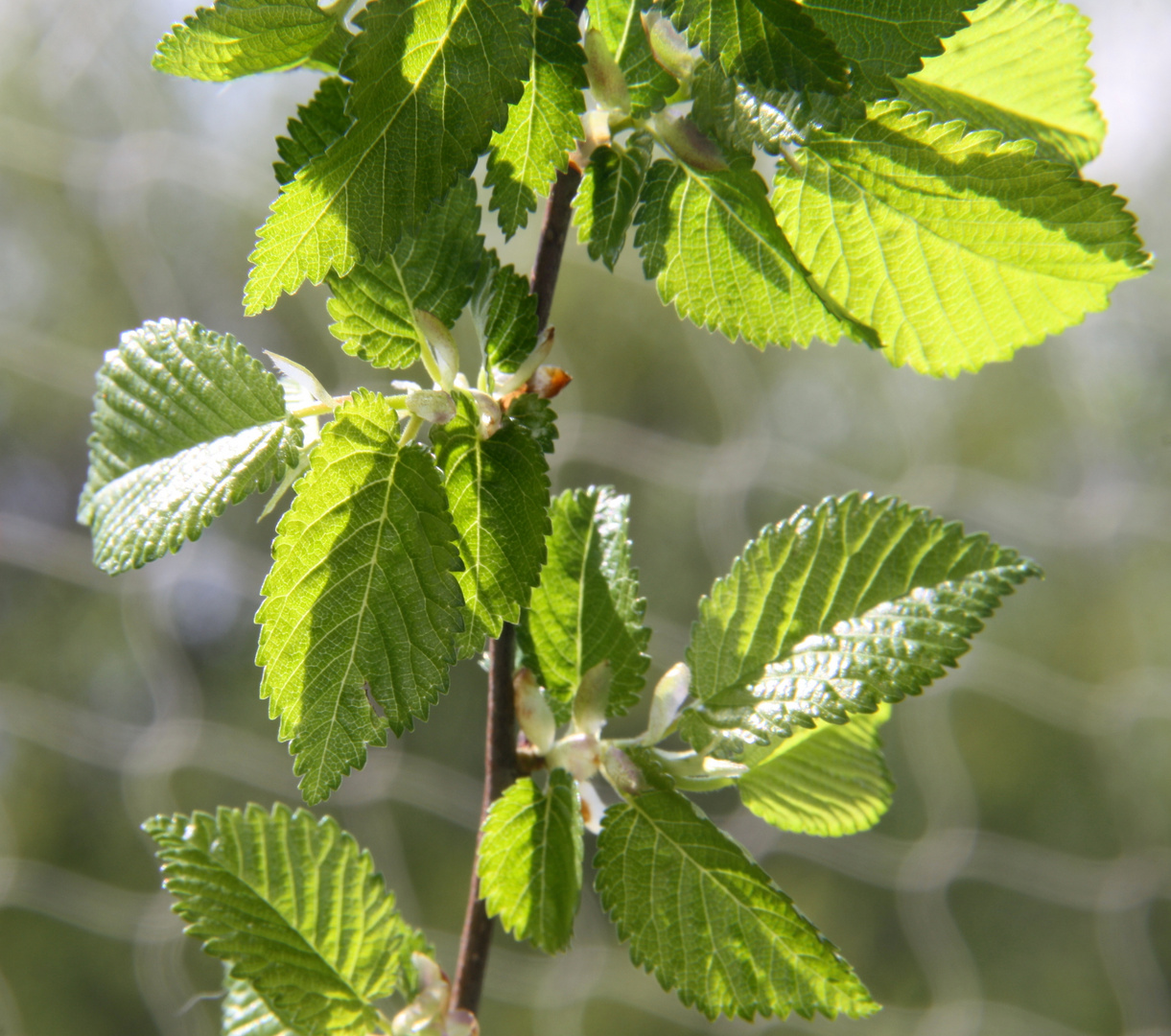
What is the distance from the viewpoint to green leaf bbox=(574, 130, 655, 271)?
180mm

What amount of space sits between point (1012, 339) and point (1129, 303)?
2261 millimetres

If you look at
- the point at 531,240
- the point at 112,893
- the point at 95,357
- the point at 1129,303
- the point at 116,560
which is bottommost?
the point at 112,893

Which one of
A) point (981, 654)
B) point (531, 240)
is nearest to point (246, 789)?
point (531, 240)

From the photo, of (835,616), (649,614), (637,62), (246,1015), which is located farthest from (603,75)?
(649,614)

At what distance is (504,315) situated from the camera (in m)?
0.17

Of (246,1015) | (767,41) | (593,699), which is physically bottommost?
(246,1015)

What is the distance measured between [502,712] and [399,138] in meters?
0.13

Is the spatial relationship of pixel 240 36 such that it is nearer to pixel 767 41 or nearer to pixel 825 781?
pixel 767 41

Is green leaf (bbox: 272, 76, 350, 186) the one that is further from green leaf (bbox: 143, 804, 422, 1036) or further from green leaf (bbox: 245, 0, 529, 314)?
green leaf (bbox: 143, 804, 422, 1036)

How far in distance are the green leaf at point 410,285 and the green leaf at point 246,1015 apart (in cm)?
16

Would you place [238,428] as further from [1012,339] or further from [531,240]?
[531,240]

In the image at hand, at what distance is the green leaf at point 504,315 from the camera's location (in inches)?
6.7

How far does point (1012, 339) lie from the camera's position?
0.18m

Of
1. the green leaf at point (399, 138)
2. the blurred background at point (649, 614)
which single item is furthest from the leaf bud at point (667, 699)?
the blurred background at point (649, 614)
